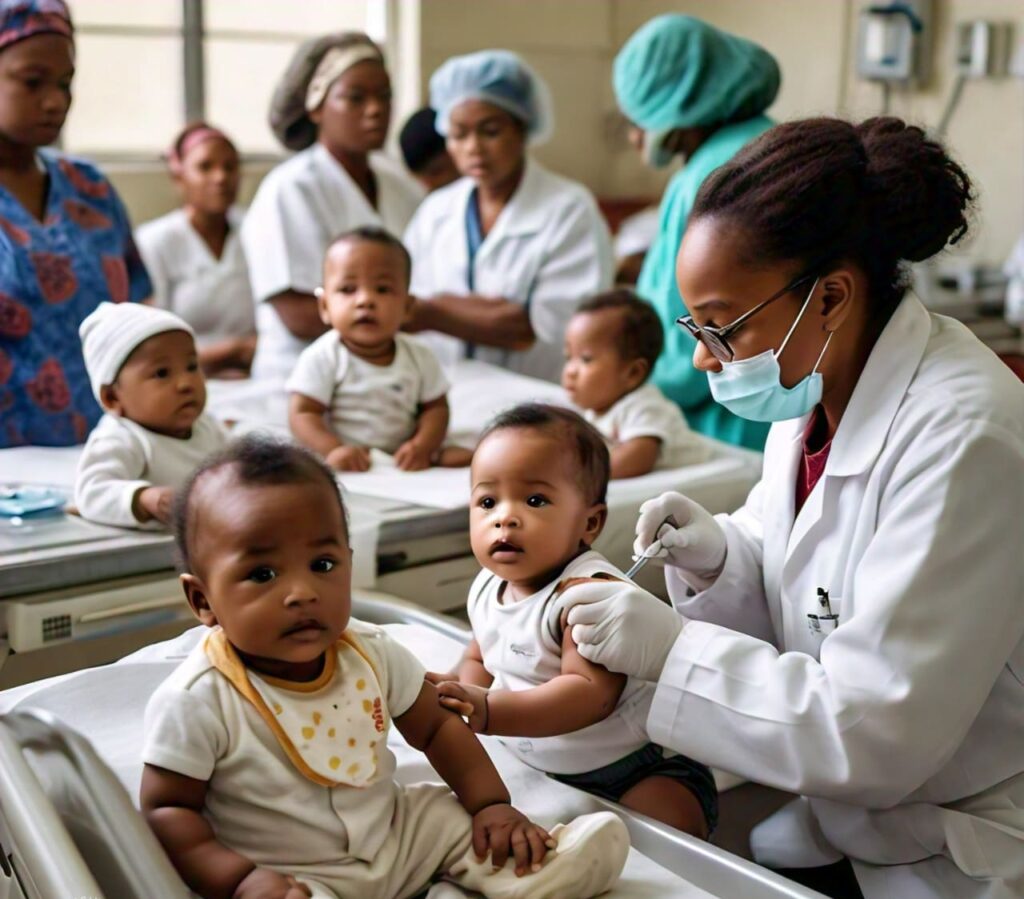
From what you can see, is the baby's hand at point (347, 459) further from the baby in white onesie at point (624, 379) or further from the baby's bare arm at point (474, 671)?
the baby's bare arm at point (474, 671)

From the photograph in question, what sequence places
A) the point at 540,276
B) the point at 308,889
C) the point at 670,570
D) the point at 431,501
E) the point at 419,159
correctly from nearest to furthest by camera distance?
the point at 308,889
the point at 670,570
the point at 431,501
the point at 540,276
the point at 419,159

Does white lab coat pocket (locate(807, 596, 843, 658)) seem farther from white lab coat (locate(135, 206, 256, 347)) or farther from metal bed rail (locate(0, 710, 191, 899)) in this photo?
white lab coat (locate(135, 206, 256, 347))

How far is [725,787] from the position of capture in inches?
65.9

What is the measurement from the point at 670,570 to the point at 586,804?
17.6 inches

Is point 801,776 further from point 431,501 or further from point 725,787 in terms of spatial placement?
point 431,501

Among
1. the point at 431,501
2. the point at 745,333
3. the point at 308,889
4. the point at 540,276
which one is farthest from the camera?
the point at 540,276

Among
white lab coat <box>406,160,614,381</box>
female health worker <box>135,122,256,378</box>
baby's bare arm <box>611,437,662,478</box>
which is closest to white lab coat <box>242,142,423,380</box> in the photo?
white lab coat <box>406,160,614,381</box>

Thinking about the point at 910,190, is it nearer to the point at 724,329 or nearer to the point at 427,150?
the point at 724,329

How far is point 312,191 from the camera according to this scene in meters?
3.44

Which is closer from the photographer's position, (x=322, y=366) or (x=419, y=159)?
(x=322, y=366)

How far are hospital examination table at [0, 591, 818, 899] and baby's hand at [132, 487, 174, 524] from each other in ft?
1.46

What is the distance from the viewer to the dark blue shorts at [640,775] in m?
1.40

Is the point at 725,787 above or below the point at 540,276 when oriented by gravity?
below

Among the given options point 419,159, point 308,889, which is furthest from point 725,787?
point 419,159
